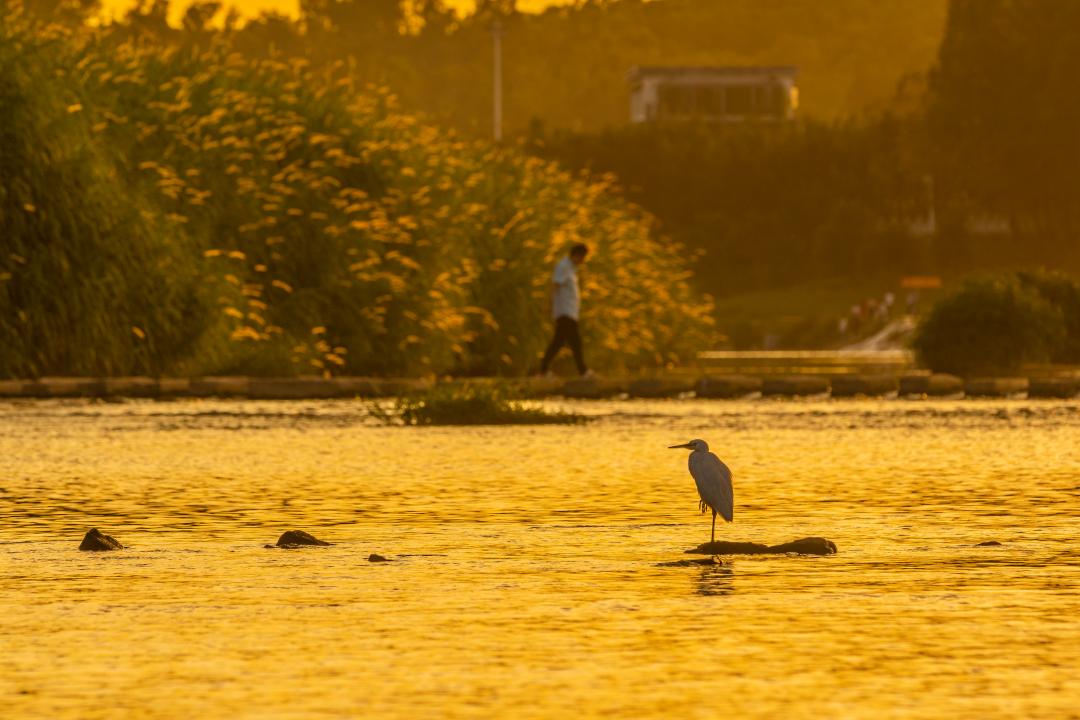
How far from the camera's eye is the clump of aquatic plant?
23.5 metres

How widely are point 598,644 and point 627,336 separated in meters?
28.2

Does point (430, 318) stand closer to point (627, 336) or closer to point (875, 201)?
point (627, 336)

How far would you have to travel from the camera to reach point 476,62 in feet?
613

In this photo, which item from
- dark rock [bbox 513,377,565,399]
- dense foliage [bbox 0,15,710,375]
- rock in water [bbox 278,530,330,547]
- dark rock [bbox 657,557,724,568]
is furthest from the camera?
dark rock [bbox 513,377,565,399]

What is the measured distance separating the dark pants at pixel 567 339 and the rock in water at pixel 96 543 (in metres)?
18.3

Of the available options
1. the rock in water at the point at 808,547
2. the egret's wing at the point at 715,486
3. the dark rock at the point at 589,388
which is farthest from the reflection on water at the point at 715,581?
the dark rock at the point at 589,388

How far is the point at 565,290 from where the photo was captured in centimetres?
3019

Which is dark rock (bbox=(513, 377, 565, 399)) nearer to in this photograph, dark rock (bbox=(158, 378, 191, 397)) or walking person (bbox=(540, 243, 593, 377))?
walking person (bbox=(540, 243, 593, 377))

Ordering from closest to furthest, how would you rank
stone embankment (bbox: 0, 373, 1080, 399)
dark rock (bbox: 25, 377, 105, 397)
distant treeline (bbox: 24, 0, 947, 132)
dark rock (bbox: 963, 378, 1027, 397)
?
dark rock (bbox: 25, 377, 105, 397), stone embankment (bbox: 0, 373, 1080, 399), dark rock (bbox: 963, 378, 1027, 397), distant treeline (bbox: 24, 0, 947, 132)

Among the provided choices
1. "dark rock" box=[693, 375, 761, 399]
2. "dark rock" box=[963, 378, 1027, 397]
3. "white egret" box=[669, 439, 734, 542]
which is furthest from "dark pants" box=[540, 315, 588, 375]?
"white egret" box=[669, 439, 734, 542]

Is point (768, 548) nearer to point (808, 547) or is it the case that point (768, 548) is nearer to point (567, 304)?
point (808, 547)

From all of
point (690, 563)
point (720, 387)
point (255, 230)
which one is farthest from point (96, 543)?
point (255, 230)

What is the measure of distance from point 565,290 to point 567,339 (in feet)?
2.00

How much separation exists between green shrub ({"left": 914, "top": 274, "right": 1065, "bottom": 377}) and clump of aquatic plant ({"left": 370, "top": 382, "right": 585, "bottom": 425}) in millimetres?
11632
